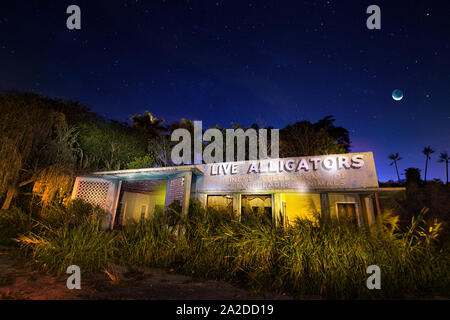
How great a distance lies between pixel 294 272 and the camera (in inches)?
151

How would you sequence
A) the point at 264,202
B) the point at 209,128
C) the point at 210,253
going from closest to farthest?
the point at 210,253, the point at 264,202, the point at 209,128

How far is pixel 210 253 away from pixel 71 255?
2.99 metres

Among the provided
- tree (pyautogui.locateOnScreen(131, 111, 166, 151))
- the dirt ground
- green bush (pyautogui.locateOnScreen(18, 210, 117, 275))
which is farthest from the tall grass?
tree (pyautogui.locateOnScreen(131, 111, 166, 151))

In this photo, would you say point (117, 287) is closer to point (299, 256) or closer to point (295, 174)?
point (299, 256)

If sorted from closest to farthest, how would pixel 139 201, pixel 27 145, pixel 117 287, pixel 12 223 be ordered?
pixel 117 287
pixel 12 223
pixel 27 145
pixel 139 201

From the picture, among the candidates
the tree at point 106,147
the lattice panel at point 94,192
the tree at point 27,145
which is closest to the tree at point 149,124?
the tree at point 106,147

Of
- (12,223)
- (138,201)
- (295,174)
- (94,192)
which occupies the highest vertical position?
(295,174)

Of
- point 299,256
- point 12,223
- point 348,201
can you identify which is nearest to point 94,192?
point 12,223

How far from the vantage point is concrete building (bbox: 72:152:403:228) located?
6.72m

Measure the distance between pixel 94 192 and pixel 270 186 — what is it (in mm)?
8166

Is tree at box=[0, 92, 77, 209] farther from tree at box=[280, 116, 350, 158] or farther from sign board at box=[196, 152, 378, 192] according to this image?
tree at box=[280, 116, 350, 158]

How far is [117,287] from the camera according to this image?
3.62 meters
